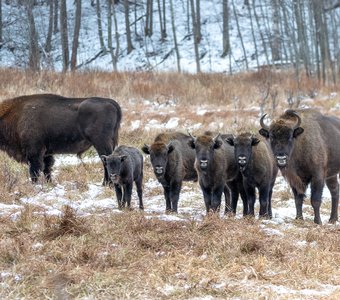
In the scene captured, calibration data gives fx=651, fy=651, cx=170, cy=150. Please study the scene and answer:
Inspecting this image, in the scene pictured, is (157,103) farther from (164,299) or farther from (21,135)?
(164,299)

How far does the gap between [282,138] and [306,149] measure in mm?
578

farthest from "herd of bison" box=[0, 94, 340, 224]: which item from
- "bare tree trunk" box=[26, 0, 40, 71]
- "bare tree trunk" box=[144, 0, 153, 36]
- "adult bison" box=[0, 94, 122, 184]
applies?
"bare tree trunk" box=[144, 0, 153, 36]

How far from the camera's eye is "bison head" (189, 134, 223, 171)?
347 inches

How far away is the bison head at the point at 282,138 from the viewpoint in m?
8.51

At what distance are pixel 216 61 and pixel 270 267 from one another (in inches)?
1593

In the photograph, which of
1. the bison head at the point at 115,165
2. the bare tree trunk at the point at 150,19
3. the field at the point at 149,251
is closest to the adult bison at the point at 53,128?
the field at the point at 149,251

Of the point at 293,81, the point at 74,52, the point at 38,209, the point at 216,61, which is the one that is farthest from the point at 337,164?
the point at 216,61

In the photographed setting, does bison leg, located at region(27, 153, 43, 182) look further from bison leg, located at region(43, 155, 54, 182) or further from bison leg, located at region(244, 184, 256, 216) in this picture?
bison leg, located at region(244, 184, 256, 216)

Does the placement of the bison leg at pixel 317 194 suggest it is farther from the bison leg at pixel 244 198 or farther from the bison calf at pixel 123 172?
A: the bison calf at pixel 123 172

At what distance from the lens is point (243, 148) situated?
889cm

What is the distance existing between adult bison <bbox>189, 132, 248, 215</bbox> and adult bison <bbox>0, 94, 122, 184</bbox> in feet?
9.33

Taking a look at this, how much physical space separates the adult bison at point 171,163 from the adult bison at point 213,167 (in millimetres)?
510

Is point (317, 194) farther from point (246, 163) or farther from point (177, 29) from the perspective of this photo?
point (177, 29)

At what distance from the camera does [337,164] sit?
31.1ft
